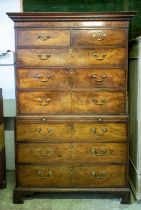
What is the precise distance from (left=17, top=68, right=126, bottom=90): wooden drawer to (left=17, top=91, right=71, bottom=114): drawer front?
7cm

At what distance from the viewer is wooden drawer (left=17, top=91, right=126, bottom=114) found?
2.70m

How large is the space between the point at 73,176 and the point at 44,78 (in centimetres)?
93

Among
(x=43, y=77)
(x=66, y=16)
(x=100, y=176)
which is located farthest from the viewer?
(x=100, y=176)

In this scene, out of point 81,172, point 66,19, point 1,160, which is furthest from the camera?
point 1,160

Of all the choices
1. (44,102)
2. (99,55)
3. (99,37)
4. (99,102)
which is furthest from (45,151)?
(99,37)

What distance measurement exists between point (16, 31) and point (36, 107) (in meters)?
0.68

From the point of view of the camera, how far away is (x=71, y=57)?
2650 millimetres

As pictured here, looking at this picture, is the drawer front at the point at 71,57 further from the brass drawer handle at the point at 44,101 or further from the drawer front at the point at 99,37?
the brass drawer handle at the point at 44,101

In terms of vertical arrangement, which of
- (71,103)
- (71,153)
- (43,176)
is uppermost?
(71,103)

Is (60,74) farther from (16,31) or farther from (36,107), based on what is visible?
(16,31)

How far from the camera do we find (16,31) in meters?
2.63

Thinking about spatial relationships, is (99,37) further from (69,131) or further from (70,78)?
(69,131)

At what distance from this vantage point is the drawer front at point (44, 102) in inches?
106

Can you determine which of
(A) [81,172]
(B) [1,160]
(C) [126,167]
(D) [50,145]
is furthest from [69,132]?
(B) [1,160]
